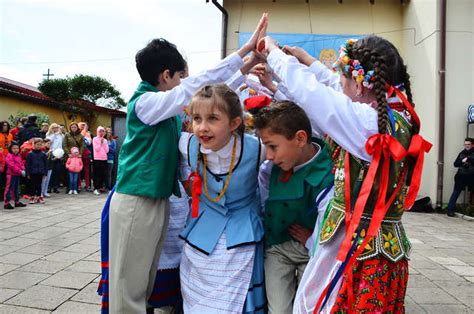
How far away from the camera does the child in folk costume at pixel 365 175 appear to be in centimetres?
146

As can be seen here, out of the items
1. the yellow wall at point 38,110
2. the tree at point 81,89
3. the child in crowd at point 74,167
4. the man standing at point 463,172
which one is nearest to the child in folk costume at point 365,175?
the man standing at point 463,172

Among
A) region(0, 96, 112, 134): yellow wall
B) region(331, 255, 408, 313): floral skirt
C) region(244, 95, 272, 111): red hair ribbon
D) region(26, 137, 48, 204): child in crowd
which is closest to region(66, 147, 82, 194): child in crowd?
region(26, 137, 48, 204): child in crowd

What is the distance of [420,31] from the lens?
10.2 m

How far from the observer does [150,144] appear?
209 cm

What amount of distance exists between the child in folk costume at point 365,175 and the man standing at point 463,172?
795 cm

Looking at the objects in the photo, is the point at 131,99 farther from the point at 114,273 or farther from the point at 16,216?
the point at 16,216

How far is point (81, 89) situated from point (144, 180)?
80.0 feet

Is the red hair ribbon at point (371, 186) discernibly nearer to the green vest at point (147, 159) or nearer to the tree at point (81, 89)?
the green vest at point (147, 159)

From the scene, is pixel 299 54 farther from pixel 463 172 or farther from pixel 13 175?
pixel 463 172

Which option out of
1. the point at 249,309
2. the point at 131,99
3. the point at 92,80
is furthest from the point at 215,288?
the point at 92,80

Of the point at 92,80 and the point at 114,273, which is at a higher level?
the point at 92,80

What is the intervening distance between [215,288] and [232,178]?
1.62 ft

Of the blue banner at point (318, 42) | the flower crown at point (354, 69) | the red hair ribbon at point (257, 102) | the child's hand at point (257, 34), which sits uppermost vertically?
the blue banner at point (318, 42)

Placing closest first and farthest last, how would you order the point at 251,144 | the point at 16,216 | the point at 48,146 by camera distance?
the point at 251,144 → the point at 16,216 → the point at 48,146
